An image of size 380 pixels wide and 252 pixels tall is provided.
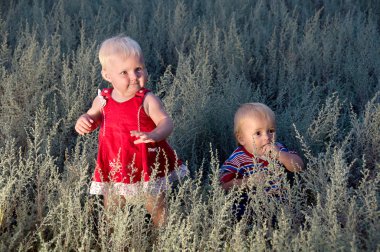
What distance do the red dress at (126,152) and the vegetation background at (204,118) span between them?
16cm

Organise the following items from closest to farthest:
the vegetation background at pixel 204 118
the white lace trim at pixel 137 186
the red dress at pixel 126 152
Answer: the vegetation background at pixel 204 118 → the white lace trim at pixel 137 186 → the red dress at pixel 126 152

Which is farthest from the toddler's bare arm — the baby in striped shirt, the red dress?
the baby in striped shirt

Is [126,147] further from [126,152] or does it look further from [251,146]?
[251,146]

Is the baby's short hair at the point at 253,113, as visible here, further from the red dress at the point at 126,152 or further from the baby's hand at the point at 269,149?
the red dress at the point at 126,152

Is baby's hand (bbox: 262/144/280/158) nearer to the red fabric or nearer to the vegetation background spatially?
the vegetation background

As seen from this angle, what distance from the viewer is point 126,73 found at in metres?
3.29

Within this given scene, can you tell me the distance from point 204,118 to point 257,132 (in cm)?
62

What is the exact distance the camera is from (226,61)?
5.48 meters

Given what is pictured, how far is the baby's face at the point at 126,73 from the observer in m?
3.26

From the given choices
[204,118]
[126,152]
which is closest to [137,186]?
[126,152]

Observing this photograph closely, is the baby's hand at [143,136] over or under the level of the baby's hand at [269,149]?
under

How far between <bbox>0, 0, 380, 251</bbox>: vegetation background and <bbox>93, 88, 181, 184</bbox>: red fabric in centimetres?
17

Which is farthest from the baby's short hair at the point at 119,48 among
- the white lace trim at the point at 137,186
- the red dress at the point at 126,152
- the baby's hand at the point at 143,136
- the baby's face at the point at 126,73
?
the white lace trim at the point at 137,186

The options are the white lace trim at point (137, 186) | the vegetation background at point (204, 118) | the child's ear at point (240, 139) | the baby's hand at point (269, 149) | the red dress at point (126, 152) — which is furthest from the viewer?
the child's ear at point (240, 139)
